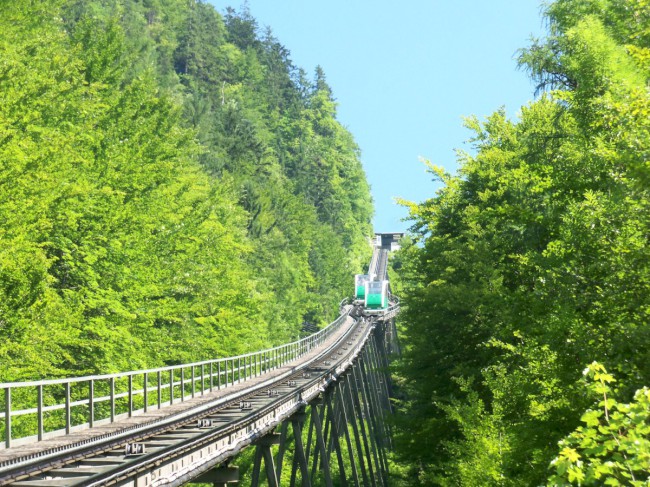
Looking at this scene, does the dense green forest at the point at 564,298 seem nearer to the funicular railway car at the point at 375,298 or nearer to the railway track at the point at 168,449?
the railway track at the point at 168,449

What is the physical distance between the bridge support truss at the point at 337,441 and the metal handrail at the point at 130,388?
292 centimetres

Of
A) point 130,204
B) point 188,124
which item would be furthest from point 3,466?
point 188,124

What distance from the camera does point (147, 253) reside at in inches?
1564

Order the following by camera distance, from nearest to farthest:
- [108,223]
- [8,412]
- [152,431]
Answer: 1. [8,412]
2. [152,431]
3. [108,223]

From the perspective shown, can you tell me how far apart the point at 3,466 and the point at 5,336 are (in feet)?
43.1

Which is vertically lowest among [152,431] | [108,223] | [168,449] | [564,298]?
[152,431]

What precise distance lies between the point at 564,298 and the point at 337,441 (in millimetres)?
21803

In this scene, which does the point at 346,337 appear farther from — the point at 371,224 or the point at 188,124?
the point at 371,224

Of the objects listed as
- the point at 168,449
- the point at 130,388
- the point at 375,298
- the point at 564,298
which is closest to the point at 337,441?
the point at 130,388

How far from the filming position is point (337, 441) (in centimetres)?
3491

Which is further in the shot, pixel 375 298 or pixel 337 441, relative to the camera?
pixel 375 298

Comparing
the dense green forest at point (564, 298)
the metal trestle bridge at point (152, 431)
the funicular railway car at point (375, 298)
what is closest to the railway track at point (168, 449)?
the metal trestle bridge at point (152, 431)

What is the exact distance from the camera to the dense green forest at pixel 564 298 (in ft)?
36.9

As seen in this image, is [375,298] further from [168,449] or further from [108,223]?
[168,449]
